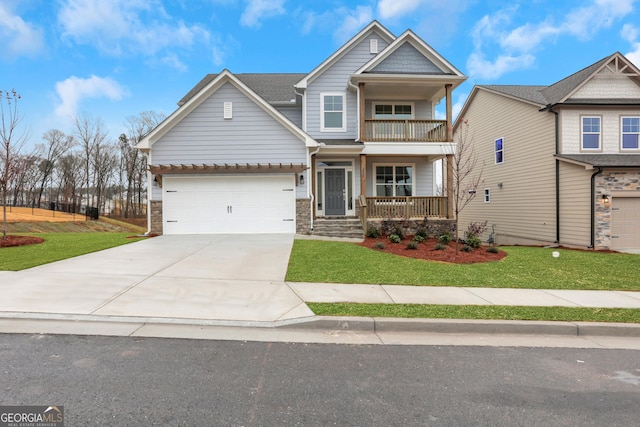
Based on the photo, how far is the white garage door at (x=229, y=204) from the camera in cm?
1373

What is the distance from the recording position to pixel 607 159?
14.0 meters

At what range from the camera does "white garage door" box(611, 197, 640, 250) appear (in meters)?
13.6

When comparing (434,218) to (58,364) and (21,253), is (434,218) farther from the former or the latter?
(21,253)

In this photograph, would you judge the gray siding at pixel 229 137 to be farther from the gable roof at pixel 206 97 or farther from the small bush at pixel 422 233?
the small bush at pixel 422 233

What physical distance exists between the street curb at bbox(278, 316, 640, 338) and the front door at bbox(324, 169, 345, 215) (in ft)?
37.8

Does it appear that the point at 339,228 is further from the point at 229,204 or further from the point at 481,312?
the point at 481,312

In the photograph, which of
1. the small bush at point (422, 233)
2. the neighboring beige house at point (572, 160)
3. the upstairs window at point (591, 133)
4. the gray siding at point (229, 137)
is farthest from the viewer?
the upstairs window at point (591, 133)

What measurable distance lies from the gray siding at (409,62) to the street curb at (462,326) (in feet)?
43.4

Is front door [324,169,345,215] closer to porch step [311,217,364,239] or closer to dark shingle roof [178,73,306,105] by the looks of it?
porch step [311,217,364,239]

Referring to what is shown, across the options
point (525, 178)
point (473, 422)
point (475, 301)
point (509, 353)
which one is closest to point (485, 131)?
point (525, 178)

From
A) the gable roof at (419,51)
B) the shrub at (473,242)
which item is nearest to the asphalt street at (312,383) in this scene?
the shrub at (473,242)

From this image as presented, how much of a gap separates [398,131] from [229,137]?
7.57 metres

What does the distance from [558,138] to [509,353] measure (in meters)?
14.8

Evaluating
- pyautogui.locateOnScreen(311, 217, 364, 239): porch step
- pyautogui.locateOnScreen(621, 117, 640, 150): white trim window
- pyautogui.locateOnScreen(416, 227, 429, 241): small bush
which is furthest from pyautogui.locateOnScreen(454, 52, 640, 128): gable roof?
pyautogui.locateOnScreen(311, 217, 364, 239): porch step
